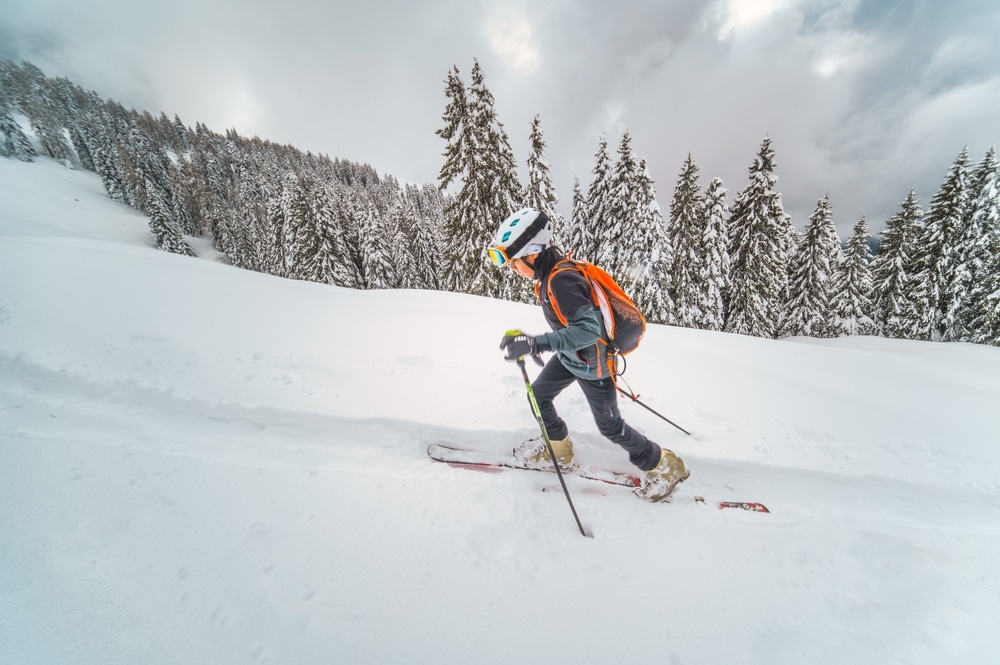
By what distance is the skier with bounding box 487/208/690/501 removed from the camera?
2.66 m

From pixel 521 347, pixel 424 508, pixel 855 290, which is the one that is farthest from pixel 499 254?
pixel 855 290

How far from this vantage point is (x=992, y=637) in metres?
2.21

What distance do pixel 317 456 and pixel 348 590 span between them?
1484mm

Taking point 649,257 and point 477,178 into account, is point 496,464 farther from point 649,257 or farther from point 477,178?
point 649,257

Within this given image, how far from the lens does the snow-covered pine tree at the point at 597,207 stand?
19.5m

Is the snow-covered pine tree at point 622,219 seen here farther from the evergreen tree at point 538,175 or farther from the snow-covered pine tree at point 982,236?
the snow-covered pine tree at point 982,236

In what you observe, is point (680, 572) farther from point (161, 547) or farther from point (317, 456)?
point (161, 547)

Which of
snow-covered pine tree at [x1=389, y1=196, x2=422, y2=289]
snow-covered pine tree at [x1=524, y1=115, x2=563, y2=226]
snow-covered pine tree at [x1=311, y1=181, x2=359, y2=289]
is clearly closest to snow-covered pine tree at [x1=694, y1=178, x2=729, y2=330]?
snow-covered pine tree at [x1=524, y1=115, x2=563, y2=226]

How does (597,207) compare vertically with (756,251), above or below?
above

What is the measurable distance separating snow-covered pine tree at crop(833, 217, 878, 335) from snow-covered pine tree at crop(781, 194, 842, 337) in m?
0.56

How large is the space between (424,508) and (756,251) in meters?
23.0

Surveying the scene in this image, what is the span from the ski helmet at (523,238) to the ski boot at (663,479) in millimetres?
2399

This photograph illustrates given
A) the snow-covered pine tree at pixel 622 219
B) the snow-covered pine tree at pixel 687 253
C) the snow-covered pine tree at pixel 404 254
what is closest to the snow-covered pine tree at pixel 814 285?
the snow-covered pine tree at pixel 687 253

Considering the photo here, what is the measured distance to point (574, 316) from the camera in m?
2.66
